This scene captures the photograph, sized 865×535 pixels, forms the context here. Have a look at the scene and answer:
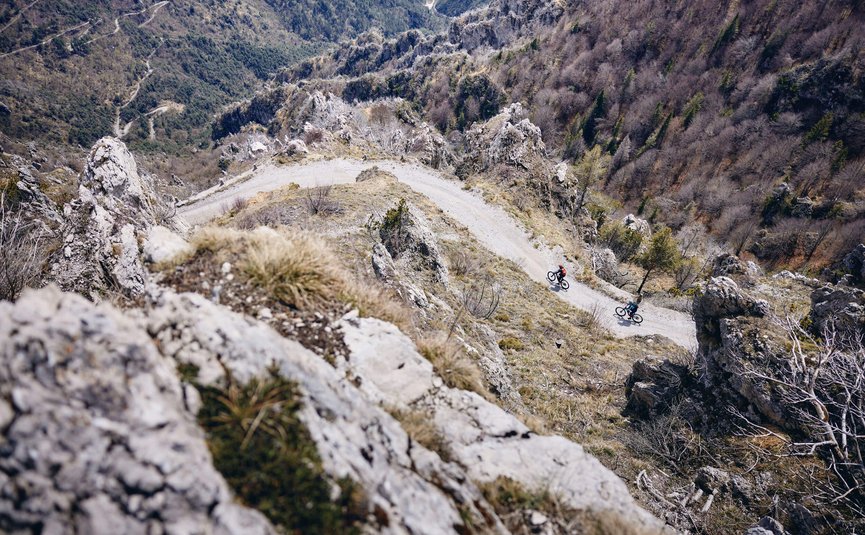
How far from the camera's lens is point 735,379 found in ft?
42.4

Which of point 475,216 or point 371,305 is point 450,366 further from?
point 475,216

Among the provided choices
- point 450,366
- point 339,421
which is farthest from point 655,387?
point 339,421

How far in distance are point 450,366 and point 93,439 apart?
185 inches

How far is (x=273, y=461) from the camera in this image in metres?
3.58

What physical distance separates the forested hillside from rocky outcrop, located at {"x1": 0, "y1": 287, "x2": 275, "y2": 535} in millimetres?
67735

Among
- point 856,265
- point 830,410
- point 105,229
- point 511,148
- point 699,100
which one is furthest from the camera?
point 699,100

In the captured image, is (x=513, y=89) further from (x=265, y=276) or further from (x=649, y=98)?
(x=265, y=276)

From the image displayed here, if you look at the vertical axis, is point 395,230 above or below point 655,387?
above

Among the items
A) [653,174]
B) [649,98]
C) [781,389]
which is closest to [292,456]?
[781,389]

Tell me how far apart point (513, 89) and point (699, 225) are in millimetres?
55772

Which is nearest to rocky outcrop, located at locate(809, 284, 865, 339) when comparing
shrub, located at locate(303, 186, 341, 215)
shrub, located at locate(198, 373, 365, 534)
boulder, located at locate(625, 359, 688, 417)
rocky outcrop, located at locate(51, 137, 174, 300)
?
boulder, located at locate(625, 359, 688, 417)

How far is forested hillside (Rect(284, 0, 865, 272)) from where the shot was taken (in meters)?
57.3

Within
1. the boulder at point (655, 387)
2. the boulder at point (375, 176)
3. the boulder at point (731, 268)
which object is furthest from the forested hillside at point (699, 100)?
the boulder at point (375, 176)

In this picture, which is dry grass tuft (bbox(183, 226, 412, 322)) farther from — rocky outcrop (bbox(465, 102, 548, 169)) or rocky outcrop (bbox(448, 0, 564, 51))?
rocky outcrop (bbox(448, 0, 564, 51))
